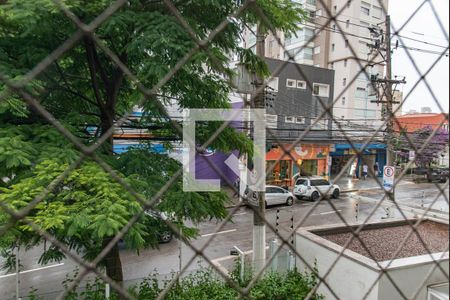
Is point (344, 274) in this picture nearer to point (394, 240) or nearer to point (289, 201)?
point (394, 240)

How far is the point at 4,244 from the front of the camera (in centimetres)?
197

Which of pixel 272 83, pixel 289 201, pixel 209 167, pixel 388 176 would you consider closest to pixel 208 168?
pixel 272 83

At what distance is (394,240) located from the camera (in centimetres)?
400

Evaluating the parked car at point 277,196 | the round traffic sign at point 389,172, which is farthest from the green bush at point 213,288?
the parked car at point 277,196

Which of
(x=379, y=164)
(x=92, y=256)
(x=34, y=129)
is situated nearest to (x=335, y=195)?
(x=379, y=164)

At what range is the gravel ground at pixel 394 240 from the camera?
3.53 metres

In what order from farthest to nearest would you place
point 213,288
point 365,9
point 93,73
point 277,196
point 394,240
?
point 277,196
point 365,9
point 394,240
point 213,288
point 93,73

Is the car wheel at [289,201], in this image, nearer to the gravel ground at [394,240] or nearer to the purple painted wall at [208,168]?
the gravel ground at [394,240]

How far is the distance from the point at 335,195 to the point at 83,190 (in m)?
8.26

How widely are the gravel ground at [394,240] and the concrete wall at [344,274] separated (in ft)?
0.95

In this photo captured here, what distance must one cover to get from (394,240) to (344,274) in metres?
1.25

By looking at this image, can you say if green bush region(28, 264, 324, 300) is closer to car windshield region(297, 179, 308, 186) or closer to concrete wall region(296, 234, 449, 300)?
concrete wall region(296, 234, 449, 300)

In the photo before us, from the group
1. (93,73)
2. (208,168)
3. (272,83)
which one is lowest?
(208,168)

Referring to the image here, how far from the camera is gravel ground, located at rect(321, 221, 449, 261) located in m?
3.53
